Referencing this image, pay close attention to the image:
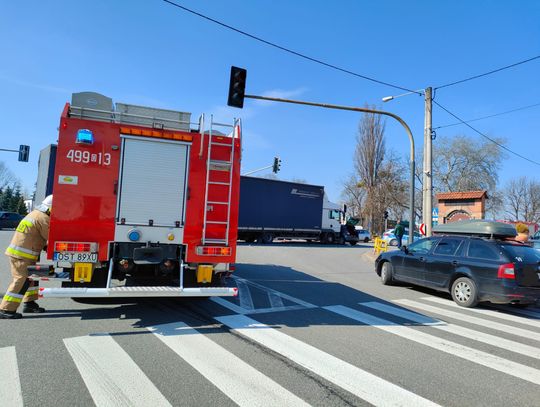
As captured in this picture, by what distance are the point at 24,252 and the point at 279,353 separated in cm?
421

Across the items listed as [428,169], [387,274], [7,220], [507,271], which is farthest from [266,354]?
[7,220]

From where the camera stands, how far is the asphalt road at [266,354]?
373 centimetres

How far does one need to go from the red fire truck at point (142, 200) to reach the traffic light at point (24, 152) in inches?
1017

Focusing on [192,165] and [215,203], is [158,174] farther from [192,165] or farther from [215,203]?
[215,203]

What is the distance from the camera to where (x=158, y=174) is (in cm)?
651

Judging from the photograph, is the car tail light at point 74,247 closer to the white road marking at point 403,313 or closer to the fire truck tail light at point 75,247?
the fire truck tail light at point 75,247

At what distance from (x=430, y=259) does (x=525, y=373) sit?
5.23 metres

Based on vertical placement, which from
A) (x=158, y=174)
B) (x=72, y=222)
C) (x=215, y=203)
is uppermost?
(x=158, y=174)

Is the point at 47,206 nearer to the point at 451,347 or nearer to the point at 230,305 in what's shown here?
the point at 230,305

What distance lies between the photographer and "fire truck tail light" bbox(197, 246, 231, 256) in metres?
6.51

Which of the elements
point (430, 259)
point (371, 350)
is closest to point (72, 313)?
point (371, 350)

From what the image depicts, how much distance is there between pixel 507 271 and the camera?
26.0 feet

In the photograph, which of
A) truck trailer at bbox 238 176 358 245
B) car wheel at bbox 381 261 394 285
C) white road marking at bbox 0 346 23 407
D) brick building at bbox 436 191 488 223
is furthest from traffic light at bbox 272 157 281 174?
white road marking at bbox 0 346 23 407

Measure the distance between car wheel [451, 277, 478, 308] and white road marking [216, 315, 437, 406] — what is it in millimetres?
4937
